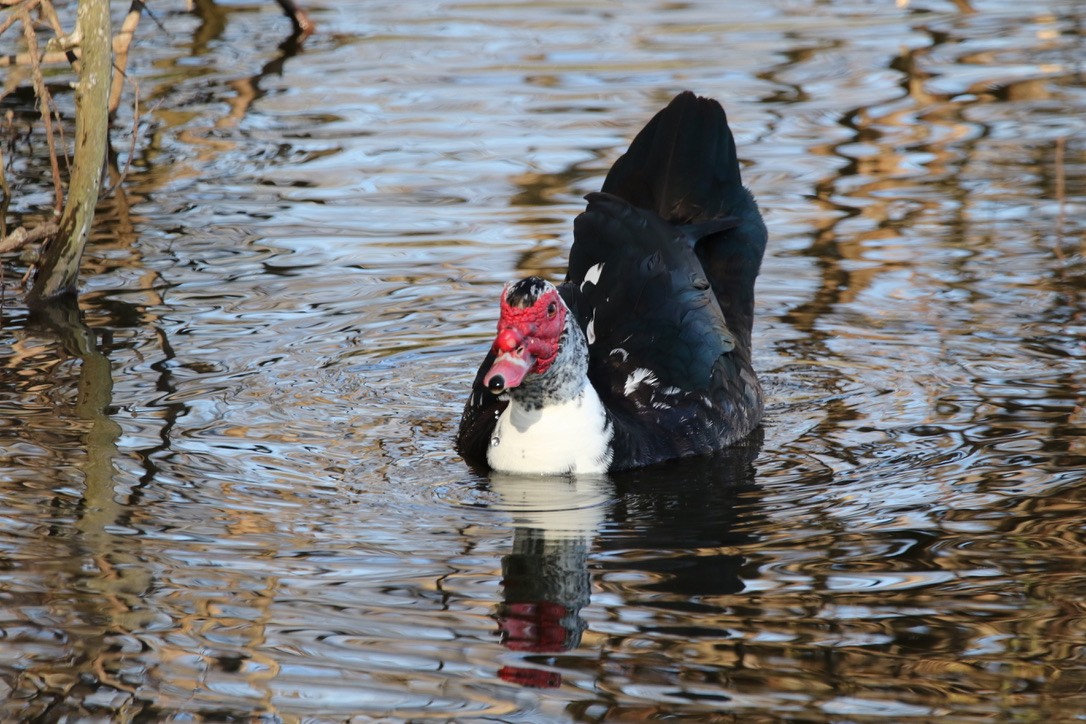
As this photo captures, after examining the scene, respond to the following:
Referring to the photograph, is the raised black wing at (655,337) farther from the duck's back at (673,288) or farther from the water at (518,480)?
the water at (518,480)

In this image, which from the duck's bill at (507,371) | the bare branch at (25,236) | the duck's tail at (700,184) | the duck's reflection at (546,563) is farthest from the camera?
the bare branch at (25,236)

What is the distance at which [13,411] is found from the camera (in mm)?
7414

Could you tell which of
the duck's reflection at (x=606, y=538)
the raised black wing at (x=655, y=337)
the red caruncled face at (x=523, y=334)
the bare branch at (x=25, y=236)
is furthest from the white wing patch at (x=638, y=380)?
the bare branch at (x=25, y=236)

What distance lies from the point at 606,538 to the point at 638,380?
1.22m

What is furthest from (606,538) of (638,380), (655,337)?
(655,337)

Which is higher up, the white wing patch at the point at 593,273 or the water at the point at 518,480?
the white wing patch at the point at 593,273

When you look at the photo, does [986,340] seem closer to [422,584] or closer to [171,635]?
[422,584]

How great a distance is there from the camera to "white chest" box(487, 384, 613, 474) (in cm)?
668

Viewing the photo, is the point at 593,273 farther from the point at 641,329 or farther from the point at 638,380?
the point at 638,380

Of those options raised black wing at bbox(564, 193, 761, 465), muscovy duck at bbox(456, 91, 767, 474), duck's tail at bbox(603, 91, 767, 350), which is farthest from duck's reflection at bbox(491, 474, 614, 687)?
duck's tail at bbox(603, 91, 767, 350)

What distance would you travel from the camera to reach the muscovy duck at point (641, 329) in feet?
21.6

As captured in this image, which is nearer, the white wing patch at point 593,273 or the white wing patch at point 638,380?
the white wing patch at point 638,380

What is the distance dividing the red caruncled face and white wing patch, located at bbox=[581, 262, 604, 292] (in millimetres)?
1065

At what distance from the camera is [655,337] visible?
7273 millimetres
